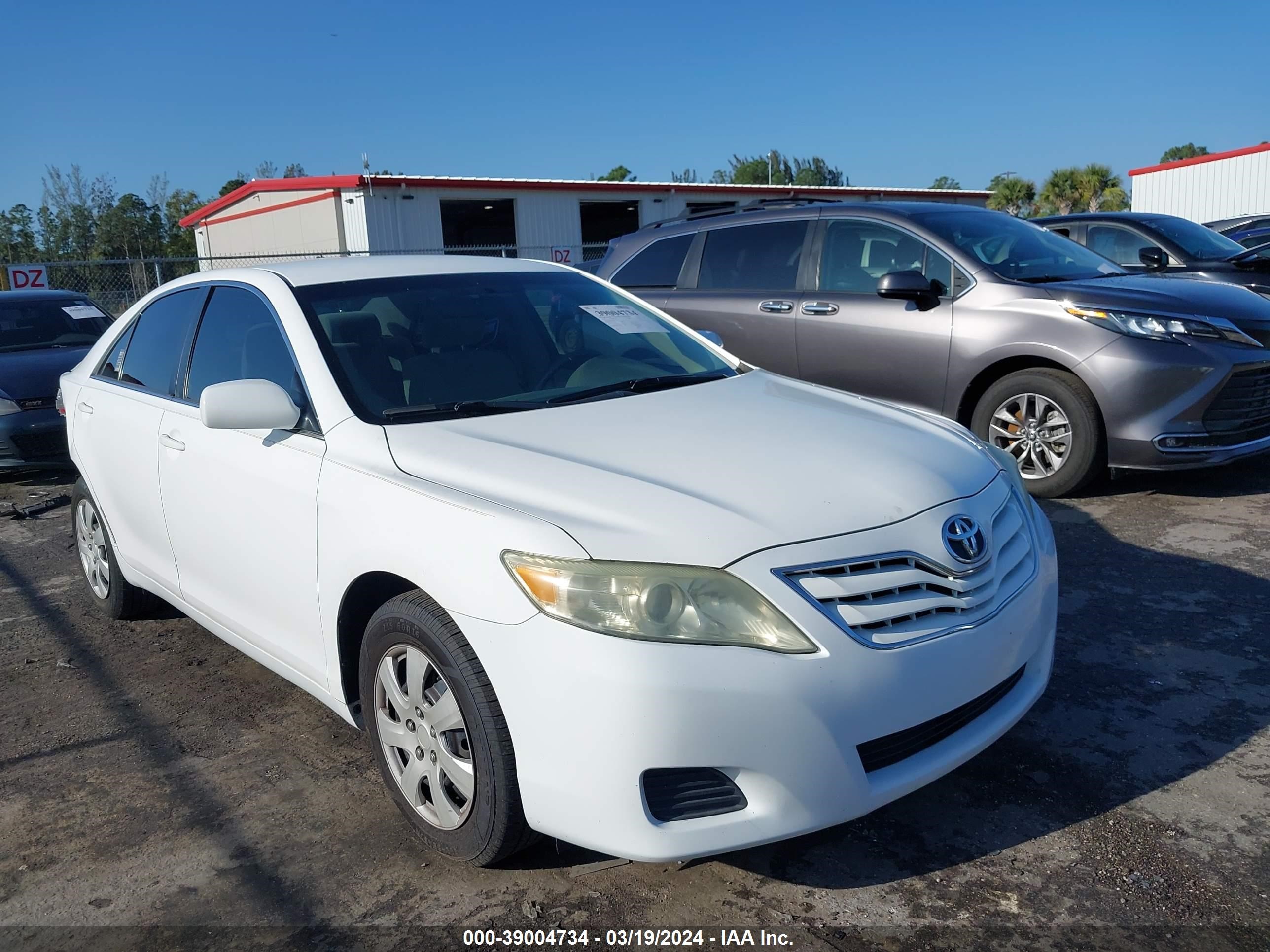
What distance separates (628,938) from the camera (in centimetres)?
243

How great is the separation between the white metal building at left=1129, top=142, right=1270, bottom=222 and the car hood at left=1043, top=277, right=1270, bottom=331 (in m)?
26.6

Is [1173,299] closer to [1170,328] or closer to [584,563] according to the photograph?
[1170,328]

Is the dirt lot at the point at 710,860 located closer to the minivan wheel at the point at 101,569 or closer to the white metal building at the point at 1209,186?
the minivan wheel at the point at 101,569

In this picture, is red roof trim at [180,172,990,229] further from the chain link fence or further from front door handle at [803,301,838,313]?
front door handle at [803,301,838,313]

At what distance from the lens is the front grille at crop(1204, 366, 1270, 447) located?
5555 millimetres

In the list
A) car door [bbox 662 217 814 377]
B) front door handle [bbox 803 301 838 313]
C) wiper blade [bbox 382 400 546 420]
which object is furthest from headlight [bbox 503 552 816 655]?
front door handle [bbox 803 301 838 313]

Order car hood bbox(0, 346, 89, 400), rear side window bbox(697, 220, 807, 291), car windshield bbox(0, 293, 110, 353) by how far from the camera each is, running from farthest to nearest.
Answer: car windshield bbox(0, 293, 110, 353)
car hood bbox(0, 346, 89, 400)
rear side window bbox(697, 220, 807, 291)

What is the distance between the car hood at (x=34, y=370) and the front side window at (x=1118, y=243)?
28.4 ft

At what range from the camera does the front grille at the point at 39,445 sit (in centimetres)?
800

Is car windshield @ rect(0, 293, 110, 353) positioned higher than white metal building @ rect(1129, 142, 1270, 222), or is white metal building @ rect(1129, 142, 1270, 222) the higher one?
white metal building @ rect(1129, 142, 1270, 222)

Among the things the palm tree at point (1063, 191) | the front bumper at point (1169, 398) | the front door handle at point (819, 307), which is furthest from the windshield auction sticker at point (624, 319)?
the palm tree at point (1063, 191)

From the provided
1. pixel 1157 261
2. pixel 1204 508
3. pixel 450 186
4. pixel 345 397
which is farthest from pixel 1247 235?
pixel 450 186

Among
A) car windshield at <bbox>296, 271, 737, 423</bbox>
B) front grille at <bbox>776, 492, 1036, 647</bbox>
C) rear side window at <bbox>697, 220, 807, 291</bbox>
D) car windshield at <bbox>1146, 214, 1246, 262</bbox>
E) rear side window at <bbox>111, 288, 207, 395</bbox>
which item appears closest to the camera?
front grille at <bbox>776, 492, 1036, 647</bbox>

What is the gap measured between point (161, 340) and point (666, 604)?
9.60ft
